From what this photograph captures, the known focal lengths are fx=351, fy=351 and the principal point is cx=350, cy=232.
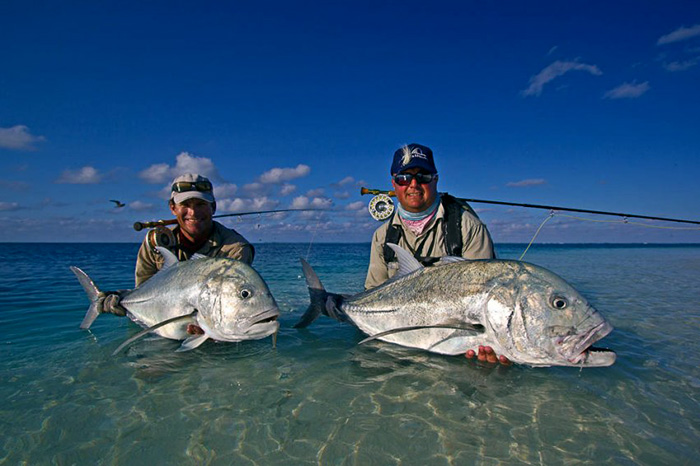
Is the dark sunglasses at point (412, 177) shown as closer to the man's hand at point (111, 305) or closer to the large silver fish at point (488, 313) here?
the large silver fish at point (488, 313)

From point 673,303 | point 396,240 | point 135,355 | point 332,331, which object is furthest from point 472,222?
point 673,303

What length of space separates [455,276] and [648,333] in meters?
4.26

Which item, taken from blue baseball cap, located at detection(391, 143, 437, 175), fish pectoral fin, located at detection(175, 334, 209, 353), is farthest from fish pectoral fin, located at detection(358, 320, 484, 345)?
blue baseball cap, located at detection(391, 143, 437, 175)

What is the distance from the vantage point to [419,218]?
4.88 metres

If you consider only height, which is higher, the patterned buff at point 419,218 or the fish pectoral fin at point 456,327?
the patterned buff at point 419,218

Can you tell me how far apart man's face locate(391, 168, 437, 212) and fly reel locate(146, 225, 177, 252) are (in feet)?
9.98

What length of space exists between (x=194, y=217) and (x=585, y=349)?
4486 millimetres

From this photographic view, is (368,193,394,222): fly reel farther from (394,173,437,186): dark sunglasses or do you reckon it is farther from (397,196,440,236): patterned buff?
(394,173,437,186): dark sunglasses

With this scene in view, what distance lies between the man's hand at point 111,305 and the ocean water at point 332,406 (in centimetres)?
53

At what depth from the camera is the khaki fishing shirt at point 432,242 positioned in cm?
463

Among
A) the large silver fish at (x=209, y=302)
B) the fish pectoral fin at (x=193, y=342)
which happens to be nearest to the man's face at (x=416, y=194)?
the large silver fish at (x=209, y=302)

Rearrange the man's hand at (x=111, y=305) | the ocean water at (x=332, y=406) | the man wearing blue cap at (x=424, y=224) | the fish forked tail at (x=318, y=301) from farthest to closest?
the man wearing blue cap at (x=424, y=224), the man's hand at (x=111, y=305), the fish forked tail at (x=318, y=301), the ocean water at (x=332, y=406)

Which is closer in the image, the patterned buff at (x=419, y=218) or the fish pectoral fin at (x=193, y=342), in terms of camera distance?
the fish pectoral fin at (x=193, y=342)

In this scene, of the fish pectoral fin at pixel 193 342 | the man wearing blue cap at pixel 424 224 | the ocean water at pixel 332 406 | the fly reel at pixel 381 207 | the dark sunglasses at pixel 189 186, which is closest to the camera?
the ocean water at pixel 332 406
